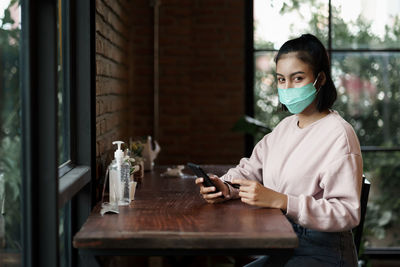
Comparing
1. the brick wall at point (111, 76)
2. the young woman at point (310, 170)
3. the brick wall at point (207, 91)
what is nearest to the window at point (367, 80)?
the brick wall at point (207, 91)

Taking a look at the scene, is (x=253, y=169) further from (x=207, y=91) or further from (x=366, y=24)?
(x=366, y=24)

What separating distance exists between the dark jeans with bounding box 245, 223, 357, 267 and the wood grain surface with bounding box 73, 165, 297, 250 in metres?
0.18

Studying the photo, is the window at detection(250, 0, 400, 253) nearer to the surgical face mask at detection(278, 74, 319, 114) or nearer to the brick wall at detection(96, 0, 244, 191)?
the brick wall at detection(96, 0, 244, 191)

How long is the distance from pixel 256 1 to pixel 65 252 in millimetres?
2656

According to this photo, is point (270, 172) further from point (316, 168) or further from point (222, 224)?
point (222, 224)

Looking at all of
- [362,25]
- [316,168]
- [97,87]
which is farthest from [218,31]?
[316,168]

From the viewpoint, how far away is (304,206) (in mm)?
1985

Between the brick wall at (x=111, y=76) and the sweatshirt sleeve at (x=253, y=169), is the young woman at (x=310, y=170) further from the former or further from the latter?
the brick wall at (x=111, y=76)

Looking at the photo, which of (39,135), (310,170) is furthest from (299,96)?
(39,135)

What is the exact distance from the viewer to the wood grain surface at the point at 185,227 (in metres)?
1.71

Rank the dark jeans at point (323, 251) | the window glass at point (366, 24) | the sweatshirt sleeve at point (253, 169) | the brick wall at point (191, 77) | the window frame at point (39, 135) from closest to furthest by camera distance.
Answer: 1. the window frame at point (39, 135)
2. the dark jeans at point (323, 251)
3. the sweatshirt sleeve at point (253, 169)
4. the brick wall at point (191, 77)
5. the window glass at point (366, 24)

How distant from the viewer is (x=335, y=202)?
6.56ft

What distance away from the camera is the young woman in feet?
6.56

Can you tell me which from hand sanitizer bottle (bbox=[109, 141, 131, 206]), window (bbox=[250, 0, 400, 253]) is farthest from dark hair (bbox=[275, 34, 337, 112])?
window (bbox=[250, 0, 400, 253])
